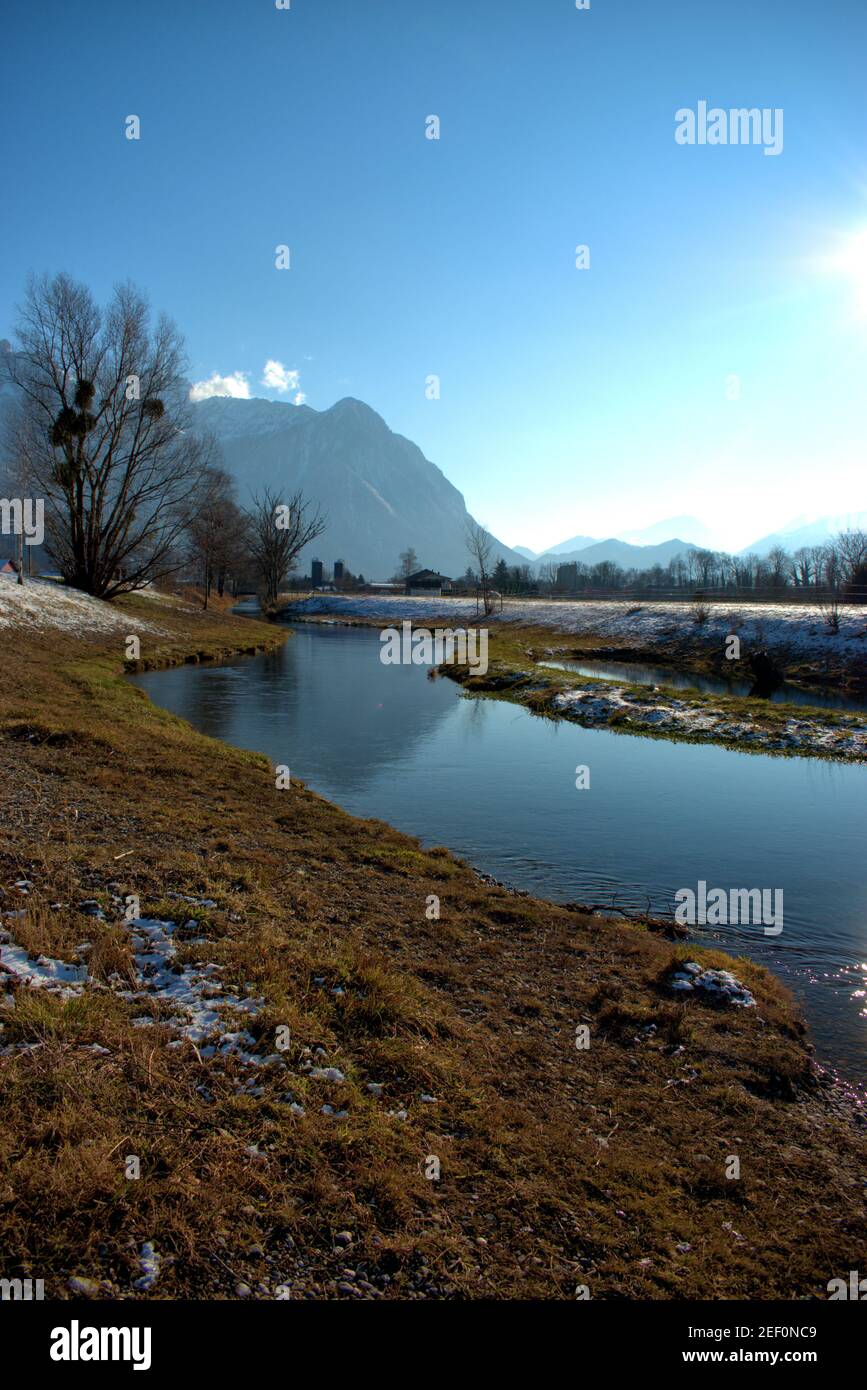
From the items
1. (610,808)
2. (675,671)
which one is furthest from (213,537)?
(610,808)

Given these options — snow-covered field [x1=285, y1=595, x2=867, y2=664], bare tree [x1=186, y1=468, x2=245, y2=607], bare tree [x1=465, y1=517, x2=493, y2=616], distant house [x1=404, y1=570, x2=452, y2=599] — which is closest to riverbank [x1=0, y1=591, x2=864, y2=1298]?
snow-covered field [x1=285, y1=595, x2=867, y2=664]

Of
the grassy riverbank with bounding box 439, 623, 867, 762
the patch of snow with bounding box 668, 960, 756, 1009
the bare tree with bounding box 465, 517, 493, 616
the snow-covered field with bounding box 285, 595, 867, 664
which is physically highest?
the bare tree with bounding box 465, 517, 493, 616

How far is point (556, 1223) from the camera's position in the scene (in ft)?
14.7

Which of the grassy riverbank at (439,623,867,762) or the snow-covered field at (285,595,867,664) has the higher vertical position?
the snow-covered field at (285,595,867,664)

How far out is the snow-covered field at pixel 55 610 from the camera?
108ft

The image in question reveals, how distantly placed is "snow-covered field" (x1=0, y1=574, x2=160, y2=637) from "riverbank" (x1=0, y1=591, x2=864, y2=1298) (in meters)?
27.0

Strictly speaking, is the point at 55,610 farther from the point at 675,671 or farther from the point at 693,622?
the point at 693,622

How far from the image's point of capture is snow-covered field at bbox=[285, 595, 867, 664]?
139 feet

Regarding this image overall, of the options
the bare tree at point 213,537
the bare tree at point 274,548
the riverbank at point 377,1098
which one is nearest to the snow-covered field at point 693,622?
the bare tree at point 274,548

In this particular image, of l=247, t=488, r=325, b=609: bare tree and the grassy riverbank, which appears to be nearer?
the grassy riverbank

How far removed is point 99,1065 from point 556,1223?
3361 mm

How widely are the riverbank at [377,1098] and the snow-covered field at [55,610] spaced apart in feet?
88.6

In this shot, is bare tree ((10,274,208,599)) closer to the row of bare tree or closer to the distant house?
the row of bare tree

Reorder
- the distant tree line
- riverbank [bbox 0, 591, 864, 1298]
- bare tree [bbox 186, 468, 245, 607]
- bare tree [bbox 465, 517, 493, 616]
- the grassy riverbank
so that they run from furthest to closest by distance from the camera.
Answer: bare tree [bbox 465, 517, 493, 616]
bare tree [bbox 186, 468, 245, 607]
the distant tree line
the grassy riverbank
riverbank [bbox 0, 591, 864, 1298]
